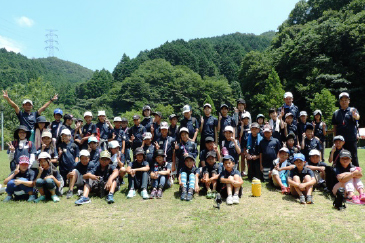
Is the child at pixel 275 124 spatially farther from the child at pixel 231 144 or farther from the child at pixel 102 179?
the child at pixel 102 179

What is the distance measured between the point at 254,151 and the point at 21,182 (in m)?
6.74

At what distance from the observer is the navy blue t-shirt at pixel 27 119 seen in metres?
8.55

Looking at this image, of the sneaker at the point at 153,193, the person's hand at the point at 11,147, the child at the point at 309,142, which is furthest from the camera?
the child at the point at 309,142

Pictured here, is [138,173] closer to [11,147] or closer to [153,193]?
[153,193]

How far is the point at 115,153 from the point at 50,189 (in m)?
1.96

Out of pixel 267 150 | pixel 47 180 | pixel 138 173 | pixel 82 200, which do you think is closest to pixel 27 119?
pixel 47 180

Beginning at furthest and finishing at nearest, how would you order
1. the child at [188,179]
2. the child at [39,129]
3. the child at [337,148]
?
the child at [39,129] < the child at [337,148] < the child at [188,179]

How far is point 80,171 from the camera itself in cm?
777

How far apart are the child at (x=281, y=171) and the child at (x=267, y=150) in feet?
1.19

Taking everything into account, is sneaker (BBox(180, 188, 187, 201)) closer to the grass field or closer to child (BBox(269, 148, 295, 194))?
the grass field

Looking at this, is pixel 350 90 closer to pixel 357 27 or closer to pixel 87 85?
pixel 357 27

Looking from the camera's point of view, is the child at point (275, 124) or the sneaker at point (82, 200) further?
the child at point (275, 124)

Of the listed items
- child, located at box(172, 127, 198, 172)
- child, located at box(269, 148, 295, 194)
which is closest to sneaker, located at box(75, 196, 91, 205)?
child, located at box(172, 127, 198, 172)

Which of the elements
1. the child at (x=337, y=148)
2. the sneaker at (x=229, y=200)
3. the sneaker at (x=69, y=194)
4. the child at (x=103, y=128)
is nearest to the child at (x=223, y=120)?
the sneaker at (x=229, y=200)
